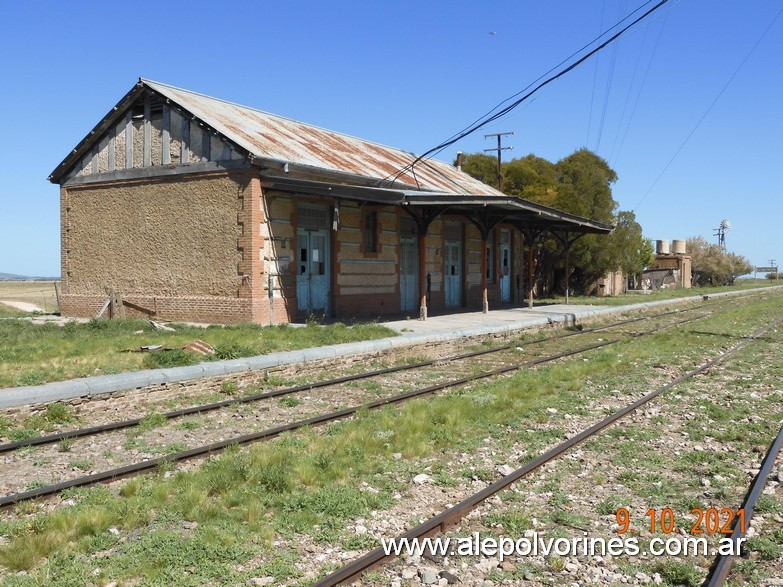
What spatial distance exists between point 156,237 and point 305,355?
9.09 metres

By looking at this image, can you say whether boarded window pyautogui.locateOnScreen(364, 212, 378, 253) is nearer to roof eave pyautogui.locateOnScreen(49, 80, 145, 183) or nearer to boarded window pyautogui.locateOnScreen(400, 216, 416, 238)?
boarded window pyautogui.locateOnScreen(400, 216, 416, 238)

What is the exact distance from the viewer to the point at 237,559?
14.2 ft

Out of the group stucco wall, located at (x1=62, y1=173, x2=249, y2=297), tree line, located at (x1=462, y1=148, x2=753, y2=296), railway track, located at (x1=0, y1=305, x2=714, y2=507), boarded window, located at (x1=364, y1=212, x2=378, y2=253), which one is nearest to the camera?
railway track, located at (x1=0, y1=305, x2=714, y2=507)

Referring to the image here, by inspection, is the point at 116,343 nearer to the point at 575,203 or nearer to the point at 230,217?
the point at 230,217

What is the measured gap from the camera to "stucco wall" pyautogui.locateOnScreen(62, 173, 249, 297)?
704 inches

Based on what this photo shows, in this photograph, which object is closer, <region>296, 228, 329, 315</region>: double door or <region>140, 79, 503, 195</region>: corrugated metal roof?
<region>140, 79, 503, 195</region>: corrugated metal roof

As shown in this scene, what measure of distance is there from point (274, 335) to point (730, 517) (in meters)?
11.0

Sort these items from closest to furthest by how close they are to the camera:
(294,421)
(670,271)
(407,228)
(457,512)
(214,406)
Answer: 1. (457,512)
2. (294,421)
3. (214,406)
4. (407,228)
5. (670,271)

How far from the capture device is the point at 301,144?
21484mm

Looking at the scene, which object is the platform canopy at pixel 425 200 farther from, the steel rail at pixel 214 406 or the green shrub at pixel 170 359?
the green shrub at pixel 170 359

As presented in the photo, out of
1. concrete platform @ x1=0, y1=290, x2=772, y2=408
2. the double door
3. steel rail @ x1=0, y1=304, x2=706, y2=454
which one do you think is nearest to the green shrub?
concrete platform @ x1=0, y1=290, x2=772, y2=408

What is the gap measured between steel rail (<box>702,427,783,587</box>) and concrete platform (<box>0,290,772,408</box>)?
7592 mm

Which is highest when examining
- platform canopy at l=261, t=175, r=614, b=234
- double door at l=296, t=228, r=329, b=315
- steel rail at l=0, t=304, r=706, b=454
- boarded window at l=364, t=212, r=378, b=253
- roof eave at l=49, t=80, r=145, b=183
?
roof eave at l=49, t=80, r=145, b=183

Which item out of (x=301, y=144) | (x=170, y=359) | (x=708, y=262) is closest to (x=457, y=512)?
(x=170, y=359)
